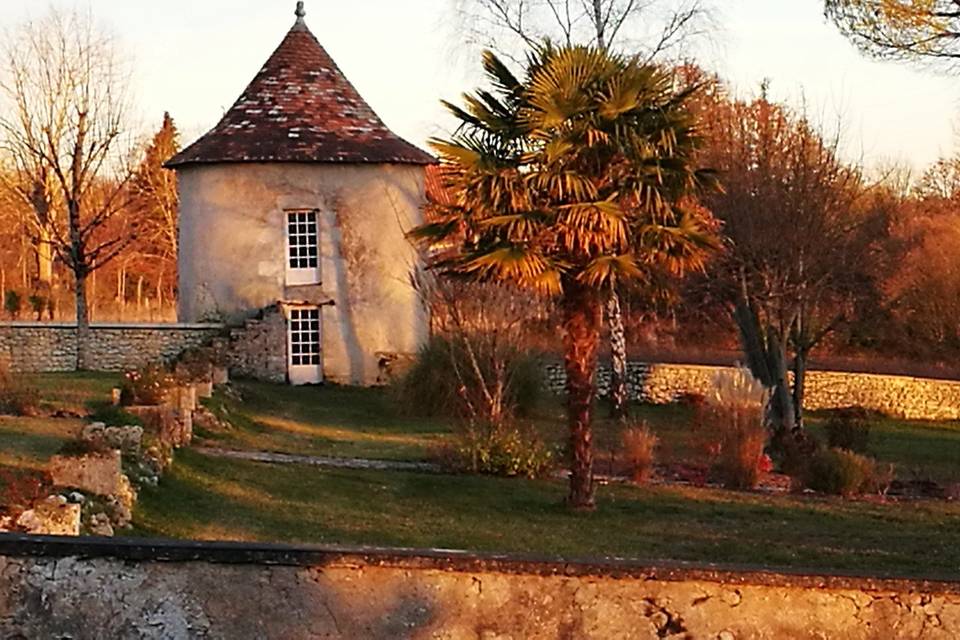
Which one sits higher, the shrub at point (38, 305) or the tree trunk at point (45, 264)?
the tree trunk at point (45, 264)

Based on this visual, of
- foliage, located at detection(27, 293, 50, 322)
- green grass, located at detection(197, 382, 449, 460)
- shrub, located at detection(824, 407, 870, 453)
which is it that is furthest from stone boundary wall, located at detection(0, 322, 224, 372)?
shrub, located at detection(824, 407, 870, 453)

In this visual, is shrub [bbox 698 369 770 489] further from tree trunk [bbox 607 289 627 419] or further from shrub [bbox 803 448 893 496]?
tree trunk [bbox 607 289 627 419]

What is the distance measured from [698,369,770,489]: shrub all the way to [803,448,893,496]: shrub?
2.71ft

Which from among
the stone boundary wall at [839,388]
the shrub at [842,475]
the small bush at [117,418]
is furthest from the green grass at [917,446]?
the small bush at [117,418]

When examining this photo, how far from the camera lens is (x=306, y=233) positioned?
33.2 metres

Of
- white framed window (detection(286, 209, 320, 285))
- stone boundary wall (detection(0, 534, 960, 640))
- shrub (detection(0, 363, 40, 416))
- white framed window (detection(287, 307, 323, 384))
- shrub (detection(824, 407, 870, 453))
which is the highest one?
white framed window (detection(286, 209, 320, 285))

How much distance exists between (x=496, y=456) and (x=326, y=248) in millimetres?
14632

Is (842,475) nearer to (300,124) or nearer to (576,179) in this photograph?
(576,179)

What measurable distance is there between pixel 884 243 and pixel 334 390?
1545 cm

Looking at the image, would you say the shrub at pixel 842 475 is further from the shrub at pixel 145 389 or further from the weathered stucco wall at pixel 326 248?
the weathered stucco wall at pixel 326 248

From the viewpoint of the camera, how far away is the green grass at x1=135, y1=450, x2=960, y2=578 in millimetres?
13695

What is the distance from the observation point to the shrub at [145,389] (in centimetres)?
1986

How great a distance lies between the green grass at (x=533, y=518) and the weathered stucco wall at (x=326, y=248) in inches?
573

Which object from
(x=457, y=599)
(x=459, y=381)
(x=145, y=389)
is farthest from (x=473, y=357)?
(x=457, y=599)
